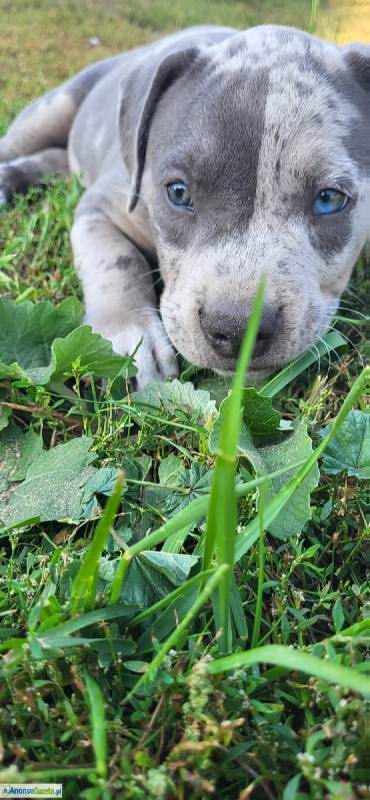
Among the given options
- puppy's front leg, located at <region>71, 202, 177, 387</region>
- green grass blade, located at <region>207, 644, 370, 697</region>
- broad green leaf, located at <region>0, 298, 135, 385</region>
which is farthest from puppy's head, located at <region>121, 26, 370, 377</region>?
green grass blade, located at <region>207, 644, 370, 697</region>

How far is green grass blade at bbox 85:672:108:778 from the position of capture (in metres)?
1.06

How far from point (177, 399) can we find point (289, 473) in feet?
1.72

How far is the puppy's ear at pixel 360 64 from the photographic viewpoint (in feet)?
8.54

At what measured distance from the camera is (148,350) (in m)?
2.50

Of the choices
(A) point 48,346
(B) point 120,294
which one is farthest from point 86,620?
(B) point 120,294

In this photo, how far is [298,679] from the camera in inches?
54.1

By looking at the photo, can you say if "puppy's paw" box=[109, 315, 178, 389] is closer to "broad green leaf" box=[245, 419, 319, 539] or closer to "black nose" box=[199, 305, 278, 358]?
"black nose" box=[199, 305, 278, 358]

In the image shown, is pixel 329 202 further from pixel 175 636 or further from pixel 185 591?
pixel 175 636

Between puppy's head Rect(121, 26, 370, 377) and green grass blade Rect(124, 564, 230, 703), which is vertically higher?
puppy's head Rect(121, 26, 370, 377)

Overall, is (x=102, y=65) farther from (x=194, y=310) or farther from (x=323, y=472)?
(x=323, y=472)

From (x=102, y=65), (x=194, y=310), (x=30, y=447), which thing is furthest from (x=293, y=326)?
(x=102, y=65)

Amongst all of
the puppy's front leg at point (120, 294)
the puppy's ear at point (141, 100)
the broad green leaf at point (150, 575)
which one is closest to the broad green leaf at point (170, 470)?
the broad green leaf at point (150, 575)

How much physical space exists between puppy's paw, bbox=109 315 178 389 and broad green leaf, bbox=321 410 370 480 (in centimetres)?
74

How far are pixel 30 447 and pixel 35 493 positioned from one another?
0.22 m
